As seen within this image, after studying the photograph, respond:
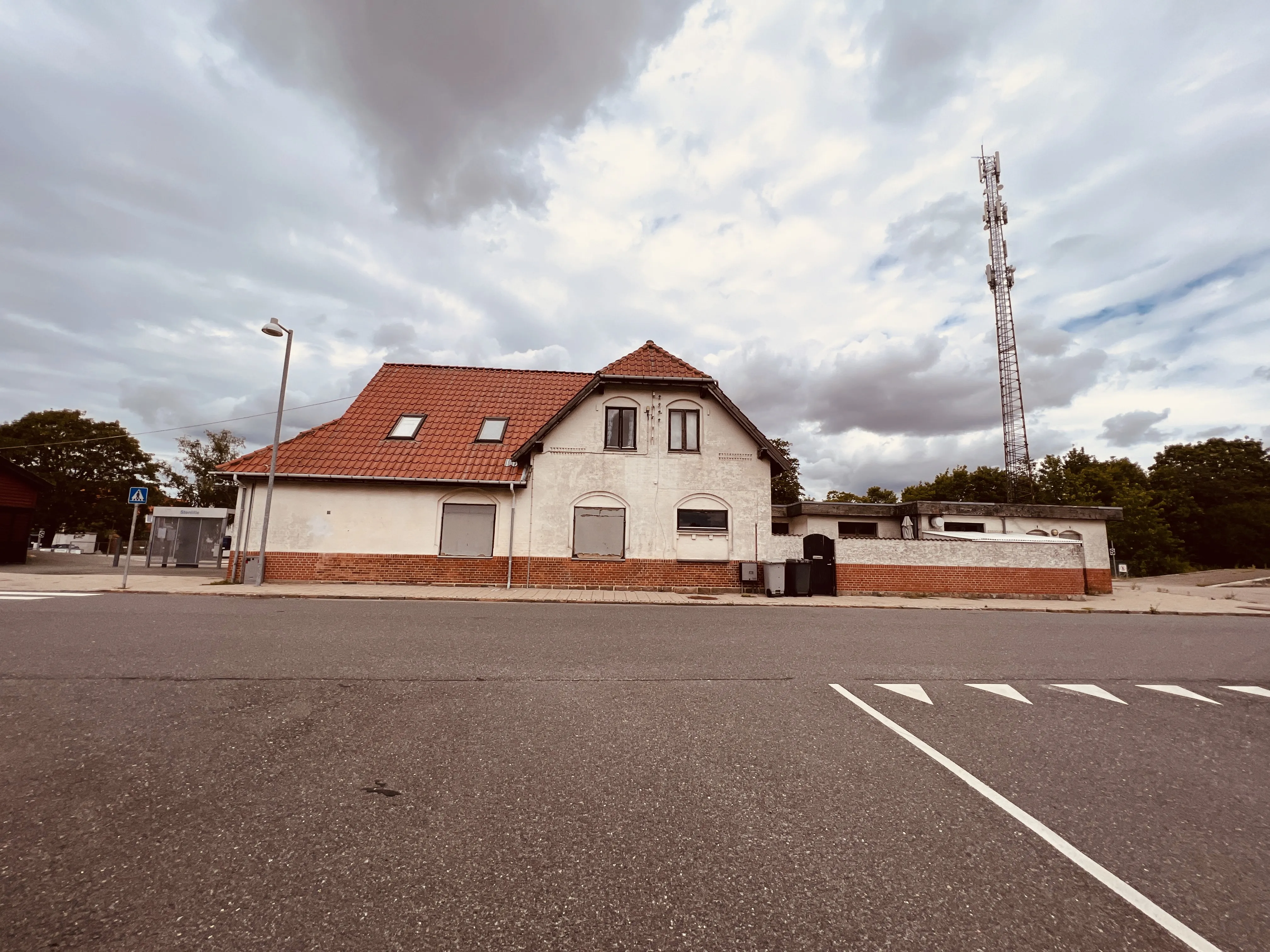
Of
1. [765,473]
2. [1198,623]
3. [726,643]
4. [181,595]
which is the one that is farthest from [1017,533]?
[181,595]

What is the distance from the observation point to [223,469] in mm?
16875

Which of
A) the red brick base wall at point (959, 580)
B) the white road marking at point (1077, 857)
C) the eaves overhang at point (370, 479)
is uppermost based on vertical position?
the eaves overhang at point (370, 479)

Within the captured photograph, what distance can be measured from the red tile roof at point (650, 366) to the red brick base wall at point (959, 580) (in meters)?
7.74

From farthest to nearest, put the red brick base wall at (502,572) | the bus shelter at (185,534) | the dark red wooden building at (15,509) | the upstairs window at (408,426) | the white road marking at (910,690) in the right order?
the bus shelter at (185,534), the dark red wooden building at (15,509), the upstairs window at (408,426), the red brick base wall at (502,572), the white road marking at (910,690)

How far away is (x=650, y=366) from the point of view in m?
18.7

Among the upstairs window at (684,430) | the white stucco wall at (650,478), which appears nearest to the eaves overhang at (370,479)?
the white stucco wall at (650,478)

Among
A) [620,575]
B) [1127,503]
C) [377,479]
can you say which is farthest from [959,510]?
[1127,503]

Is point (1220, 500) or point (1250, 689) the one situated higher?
point (1220, 500)

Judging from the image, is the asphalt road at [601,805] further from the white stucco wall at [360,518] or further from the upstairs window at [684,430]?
the upstairs window at [684,430]

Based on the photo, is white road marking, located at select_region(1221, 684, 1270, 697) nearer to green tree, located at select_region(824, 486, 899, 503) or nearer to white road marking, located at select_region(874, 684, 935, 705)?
white road marking, located at select_region(874, 684, 935, 705)

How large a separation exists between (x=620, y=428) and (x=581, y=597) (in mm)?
6043

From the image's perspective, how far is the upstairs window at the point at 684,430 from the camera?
18438 millimetres

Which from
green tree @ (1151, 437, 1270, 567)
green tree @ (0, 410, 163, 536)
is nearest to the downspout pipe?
green tree @ (0, 410, 163, 536)

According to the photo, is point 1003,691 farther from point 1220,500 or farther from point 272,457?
point 1220,500
